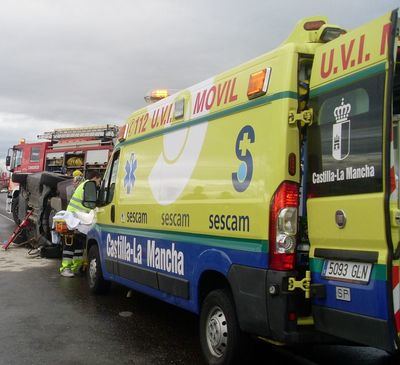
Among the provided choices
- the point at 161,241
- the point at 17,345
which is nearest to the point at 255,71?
the point at 161,241

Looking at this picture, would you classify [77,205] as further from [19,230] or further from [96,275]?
[19,230]

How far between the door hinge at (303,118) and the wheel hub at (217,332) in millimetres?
1795

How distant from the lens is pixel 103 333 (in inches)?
237

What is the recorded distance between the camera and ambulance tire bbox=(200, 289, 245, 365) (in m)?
4.36

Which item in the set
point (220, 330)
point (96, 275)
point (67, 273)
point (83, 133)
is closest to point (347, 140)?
point (220, 330)

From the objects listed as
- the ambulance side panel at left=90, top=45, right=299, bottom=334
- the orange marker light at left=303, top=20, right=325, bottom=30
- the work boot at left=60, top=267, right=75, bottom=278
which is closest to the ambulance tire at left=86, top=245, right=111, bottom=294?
the ambulance side panel at left=90, top=45, right=299, bottom=334

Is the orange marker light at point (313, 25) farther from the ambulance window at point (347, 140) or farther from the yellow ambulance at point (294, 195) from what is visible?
the ambulance window at point (347, 140)

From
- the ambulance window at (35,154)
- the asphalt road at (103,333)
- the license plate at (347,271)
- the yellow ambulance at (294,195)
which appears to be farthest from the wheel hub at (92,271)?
the ambulance window at (35,154)

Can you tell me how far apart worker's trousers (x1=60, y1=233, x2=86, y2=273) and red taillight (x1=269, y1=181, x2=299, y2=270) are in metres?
6.80

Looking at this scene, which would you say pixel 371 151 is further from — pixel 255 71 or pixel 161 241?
pixel 161 241

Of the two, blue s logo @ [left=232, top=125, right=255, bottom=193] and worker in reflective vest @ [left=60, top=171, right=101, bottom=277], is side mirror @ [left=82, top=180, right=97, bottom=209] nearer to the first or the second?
worker in reflective vest @ [left=60, top=171, right=101, bottom=277]

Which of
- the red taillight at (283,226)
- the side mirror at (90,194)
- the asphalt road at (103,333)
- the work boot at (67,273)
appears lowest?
the asphalt road at (103,333)

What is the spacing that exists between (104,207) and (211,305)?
3.19 m

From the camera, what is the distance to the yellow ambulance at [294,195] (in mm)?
3354
